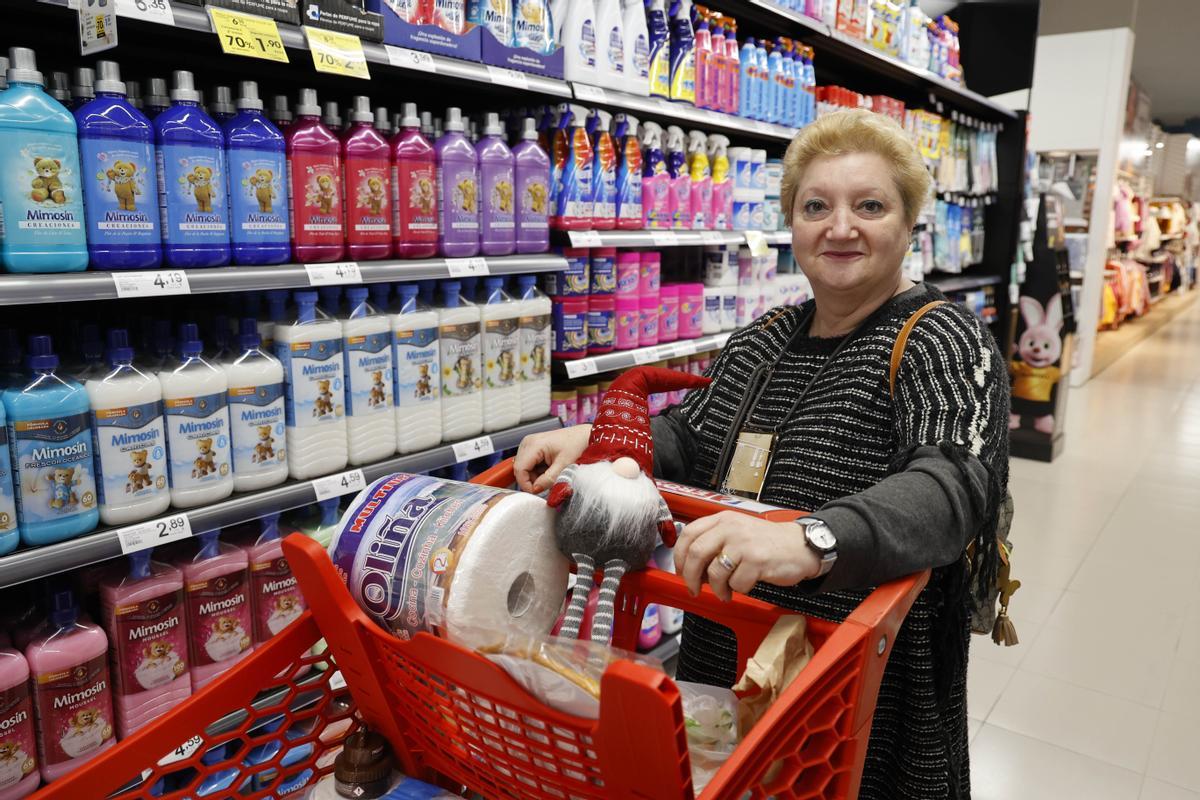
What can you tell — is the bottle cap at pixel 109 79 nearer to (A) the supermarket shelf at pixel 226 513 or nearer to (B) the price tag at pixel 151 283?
(B) the price tag at pixel 151 283

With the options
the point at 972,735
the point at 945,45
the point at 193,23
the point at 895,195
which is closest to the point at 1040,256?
the point at 945,45

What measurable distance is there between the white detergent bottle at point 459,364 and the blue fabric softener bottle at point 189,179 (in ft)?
2.05

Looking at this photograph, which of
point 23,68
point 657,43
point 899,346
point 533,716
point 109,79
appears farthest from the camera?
point 657,43

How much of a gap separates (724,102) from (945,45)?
7.44ft

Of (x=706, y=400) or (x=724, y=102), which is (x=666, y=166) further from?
(x=706, y=400)

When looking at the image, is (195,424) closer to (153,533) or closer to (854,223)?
(153,533)

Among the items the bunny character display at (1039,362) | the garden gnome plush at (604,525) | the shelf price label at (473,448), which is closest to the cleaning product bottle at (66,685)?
the shelf price label at (473,448)

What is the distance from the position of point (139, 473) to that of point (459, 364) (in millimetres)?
835

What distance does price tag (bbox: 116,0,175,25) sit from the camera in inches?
58.1

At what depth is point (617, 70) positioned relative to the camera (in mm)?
2600

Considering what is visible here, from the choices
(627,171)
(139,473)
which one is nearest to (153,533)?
(139,473)

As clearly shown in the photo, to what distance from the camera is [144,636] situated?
1.76 m

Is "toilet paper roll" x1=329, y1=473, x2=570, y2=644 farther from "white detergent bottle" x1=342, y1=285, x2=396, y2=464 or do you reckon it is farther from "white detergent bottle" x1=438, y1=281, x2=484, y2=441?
"white detergent bottle" x1=438, y1=281, x2=484, y2=441

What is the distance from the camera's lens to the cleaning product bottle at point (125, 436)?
162cm
